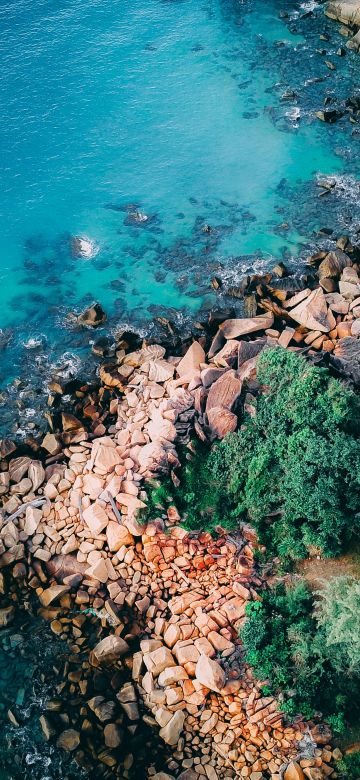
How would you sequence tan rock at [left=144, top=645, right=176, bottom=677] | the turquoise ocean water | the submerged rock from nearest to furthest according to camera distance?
tan rock at [left=144, top=645, right=176, bottom=677] → the turquoise ocean water → the submerged rock

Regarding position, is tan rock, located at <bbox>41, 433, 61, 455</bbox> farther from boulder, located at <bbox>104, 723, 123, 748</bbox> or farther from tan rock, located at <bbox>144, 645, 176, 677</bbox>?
boulder, located at <bbox>104, 723, 123, 748</bbox>

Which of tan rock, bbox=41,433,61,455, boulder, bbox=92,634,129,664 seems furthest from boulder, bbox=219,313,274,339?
boulder, bbox=92,634,129,664

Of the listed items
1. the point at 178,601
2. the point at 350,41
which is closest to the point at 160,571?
the point at 178,601

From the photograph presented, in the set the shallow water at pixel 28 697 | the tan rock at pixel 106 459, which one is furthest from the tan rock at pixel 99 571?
the tan rock at pixel 106 459

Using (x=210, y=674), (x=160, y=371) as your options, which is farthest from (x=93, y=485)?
(x=210, y=674)

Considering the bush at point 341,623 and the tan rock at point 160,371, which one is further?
the tan rock at point 160,371

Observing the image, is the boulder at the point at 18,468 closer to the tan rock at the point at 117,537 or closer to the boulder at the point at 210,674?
the tan rock at the point at 117,537

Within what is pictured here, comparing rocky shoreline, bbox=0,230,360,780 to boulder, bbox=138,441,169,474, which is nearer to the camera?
rocky shoreline, bbox=0,230,360,780
